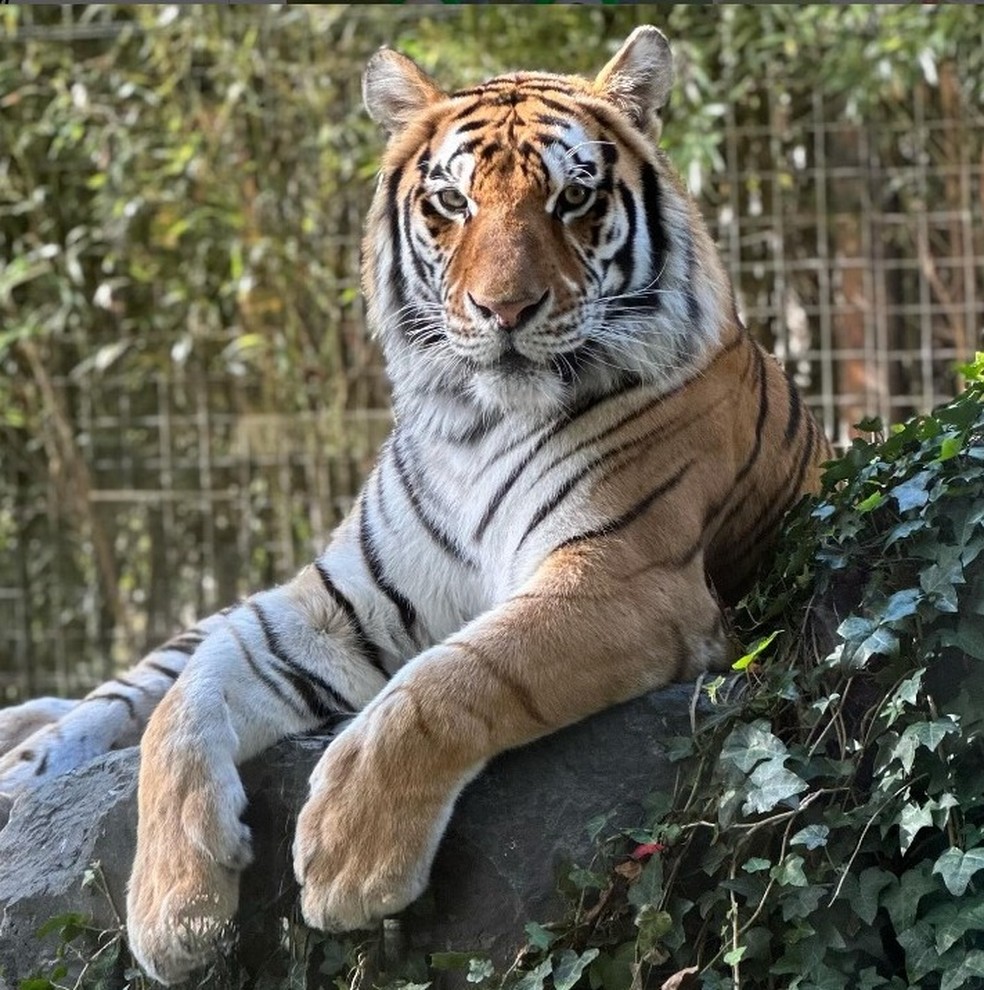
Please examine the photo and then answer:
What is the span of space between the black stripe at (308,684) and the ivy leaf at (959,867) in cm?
104

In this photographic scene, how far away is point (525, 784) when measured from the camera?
2.25 meters

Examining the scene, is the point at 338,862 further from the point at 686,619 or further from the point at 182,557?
the point at 182,557

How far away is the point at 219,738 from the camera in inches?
93.0

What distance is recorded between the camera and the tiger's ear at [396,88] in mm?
2801

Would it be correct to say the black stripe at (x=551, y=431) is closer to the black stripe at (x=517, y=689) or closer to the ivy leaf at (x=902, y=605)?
the black stripe at (x=517, y=689)

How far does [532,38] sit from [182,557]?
7.22ft

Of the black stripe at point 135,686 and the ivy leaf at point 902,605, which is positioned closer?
the ivy leaf at point 902,605

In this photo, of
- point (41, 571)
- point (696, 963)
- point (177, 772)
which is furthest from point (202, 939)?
point (41, 571)

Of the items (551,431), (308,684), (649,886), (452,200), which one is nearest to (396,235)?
(452,200)

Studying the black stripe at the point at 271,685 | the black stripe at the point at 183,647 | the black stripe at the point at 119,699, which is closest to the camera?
the black stripe at the point at 271,685

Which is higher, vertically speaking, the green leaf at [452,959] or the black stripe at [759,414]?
the black stripe at [759,414]

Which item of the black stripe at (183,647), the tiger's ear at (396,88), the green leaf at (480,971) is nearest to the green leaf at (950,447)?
the green leaf at (480,971)

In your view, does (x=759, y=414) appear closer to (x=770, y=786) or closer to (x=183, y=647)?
(x=770, y=786)

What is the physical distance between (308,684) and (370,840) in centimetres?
56
